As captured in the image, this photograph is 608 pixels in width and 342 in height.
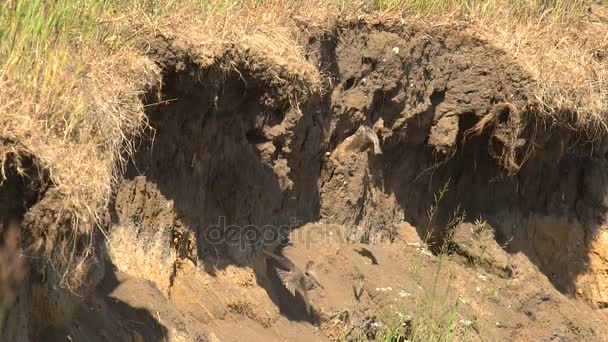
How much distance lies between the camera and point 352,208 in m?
8.71

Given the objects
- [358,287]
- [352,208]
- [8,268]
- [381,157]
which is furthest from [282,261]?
[8,268]

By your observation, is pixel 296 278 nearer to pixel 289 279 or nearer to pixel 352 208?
pixel 289 279

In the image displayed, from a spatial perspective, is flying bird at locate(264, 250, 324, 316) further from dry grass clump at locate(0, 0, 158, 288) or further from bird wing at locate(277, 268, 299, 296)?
dry grass clump at locate(0, 0, 158, 288)

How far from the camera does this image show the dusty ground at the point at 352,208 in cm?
648

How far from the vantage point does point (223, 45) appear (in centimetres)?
A: 666

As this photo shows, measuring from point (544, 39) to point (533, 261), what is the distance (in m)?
2.07

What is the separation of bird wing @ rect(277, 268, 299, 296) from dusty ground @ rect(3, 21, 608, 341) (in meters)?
0.05

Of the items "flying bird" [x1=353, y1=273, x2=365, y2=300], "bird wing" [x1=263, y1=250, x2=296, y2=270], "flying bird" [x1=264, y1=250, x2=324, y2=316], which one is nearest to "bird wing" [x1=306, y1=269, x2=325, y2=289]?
"flying bird" [x1=264, y1=250, x2=324, y2=316]

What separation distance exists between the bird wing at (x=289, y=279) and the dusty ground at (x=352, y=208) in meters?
0.05

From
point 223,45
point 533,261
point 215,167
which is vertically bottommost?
point 533,261

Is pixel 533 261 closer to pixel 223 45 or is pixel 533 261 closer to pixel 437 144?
pixel 437 144

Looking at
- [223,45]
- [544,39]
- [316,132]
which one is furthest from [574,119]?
[223,45]

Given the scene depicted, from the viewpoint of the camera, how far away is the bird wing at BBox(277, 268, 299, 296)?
25.2 ft

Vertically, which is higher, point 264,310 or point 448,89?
point 448,89
